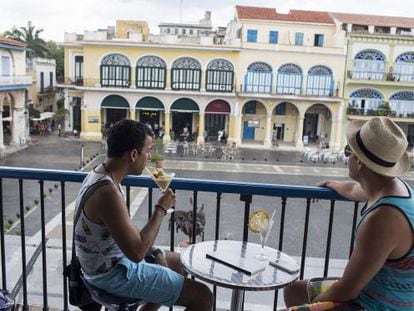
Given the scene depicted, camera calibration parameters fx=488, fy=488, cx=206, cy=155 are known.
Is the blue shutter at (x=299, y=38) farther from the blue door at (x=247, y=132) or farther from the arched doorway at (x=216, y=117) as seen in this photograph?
the blue door at (x=247, y=132)

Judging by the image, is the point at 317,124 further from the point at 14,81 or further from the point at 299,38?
the point at 14,81

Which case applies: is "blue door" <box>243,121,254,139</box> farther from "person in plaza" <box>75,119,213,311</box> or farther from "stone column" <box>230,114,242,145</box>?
"person in plaza" <box>75,119,213,311</box>

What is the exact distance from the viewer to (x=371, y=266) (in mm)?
1910

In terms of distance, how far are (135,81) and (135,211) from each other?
17049 mm

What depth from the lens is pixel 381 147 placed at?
2051 mm

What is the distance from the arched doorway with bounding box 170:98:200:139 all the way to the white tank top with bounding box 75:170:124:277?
28645 millimetres

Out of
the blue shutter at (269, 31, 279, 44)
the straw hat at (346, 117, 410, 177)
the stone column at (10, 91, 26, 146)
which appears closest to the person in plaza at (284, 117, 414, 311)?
the straw hat at (346, 117, 410, 177)

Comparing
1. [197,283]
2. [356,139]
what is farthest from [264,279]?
[356,139]

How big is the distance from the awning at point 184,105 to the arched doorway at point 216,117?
83 cm

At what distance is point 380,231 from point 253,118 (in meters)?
30.2

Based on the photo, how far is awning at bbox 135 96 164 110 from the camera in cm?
3067

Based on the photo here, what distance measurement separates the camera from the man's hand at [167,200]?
7.75ft

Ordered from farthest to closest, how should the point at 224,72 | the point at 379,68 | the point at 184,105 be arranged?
the point at 184,105 < the point at 224,72 < the point at 379,68

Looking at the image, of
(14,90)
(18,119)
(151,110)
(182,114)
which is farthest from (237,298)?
(182,114)
